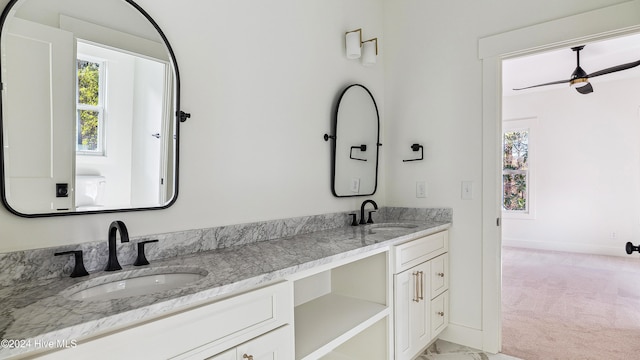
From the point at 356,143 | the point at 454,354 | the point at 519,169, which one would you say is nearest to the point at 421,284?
the point at 454,354

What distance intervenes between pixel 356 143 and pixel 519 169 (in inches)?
193

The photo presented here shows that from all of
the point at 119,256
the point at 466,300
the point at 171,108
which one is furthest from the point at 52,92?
the point at 466,300

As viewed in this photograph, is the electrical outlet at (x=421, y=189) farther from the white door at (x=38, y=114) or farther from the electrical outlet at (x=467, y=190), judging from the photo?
the white door at (x=38, y=114)

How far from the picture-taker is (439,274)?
2387mm

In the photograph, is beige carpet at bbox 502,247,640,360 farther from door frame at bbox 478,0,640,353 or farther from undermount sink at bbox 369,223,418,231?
undermount sink at bbox 369,223,418,231

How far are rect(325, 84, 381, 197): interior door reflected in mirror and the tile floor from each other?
1152 mm

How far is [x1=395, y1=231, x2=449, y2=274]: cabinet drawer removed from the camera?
194cm

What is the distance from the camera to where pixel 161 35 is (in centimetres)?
146

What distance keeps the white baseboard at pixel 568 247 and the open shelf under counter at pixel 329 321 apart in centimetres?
532

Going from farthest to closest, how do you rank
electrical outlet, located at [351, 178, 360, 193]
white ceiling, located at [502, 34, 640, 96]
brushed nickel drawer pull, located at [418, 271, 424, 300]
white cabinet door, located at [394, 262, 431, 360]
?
white ceiling, located at [502, 34, 640, 96], electrical outlet, located at [351, 178, 360, 193], brushed nickel drawer pull, located at [418, 271, 424, 300], white cabinet door, located at [394, 262, 431, 360]

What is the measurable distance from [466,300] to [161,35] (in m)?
2.43

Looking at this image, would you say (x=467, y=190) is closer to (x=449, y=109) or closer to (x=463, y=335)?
(x=449, y=109)

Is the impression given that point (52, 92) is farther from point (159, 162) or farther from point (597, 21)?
point (597, 21)

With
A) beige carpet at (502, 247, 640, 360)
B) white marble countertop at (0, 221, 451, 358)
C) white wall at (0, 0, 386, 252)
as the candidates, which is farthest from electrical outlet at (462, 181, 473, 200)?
beige carpet at (502, 247, 640, 360)
